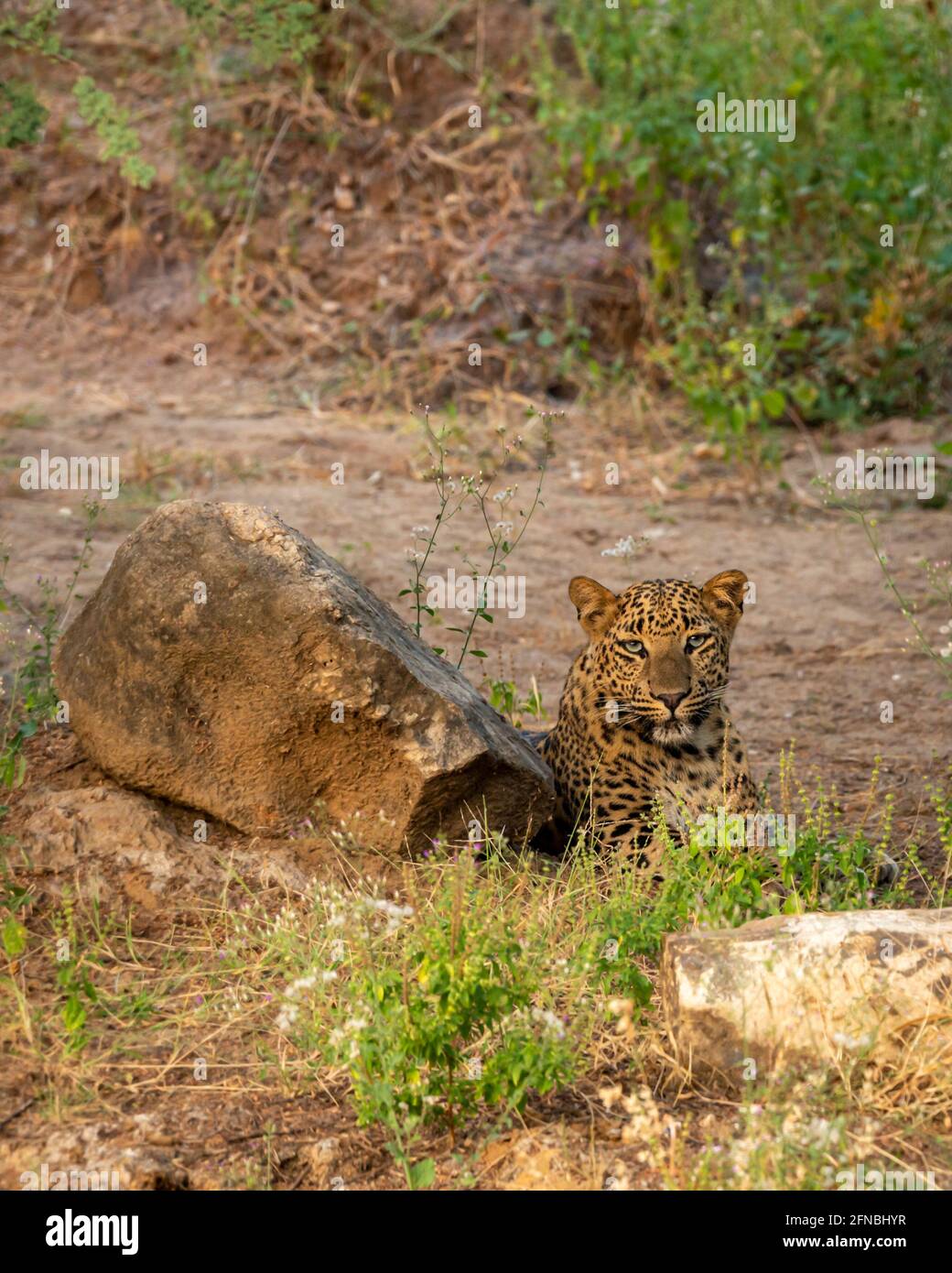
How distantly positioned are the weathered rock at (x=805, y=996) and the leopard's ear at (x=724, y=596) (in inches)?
69.9

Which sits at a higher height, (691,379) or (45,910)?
(691,379)

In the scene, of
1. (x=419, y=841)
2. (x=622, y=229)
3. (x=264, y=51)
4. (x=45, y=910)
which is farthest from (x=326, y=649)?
(x=622, y=229)

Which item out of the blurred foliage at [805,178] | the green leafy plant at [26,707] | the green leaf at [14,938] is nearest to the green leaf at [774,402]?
the blurred foliage at [805,178]

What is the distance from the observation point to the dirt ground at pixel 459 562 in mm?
4332

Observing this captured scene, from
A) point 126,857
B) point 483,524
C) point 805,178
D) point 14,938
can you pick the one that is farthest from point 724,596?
point 805,178

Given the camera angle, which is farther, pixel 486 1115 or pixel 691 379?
pixel 691 379

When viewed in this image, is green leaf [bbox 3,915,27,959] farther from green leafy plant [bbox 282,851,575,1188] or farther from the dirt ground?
green leafy plant [bbox 282,851,575,1188]

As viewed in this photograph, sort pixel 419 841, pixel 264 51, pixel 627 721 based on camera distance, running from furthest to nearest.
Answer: pixel 264 51 < pixel 627 721 < pixel 419 841

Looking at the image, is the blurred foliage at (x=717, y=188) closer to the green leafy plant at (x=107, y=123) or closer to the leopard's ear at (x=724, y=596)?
the green leafy plant at (x=107, y=123)

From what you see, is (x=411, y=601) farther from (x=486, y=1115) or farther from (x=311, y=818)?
(x=486, y=1115)

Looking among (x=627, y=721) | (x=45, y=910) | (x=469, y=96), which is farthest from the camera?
(x=469, y=96)

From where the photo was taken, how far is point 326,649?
529 cm
